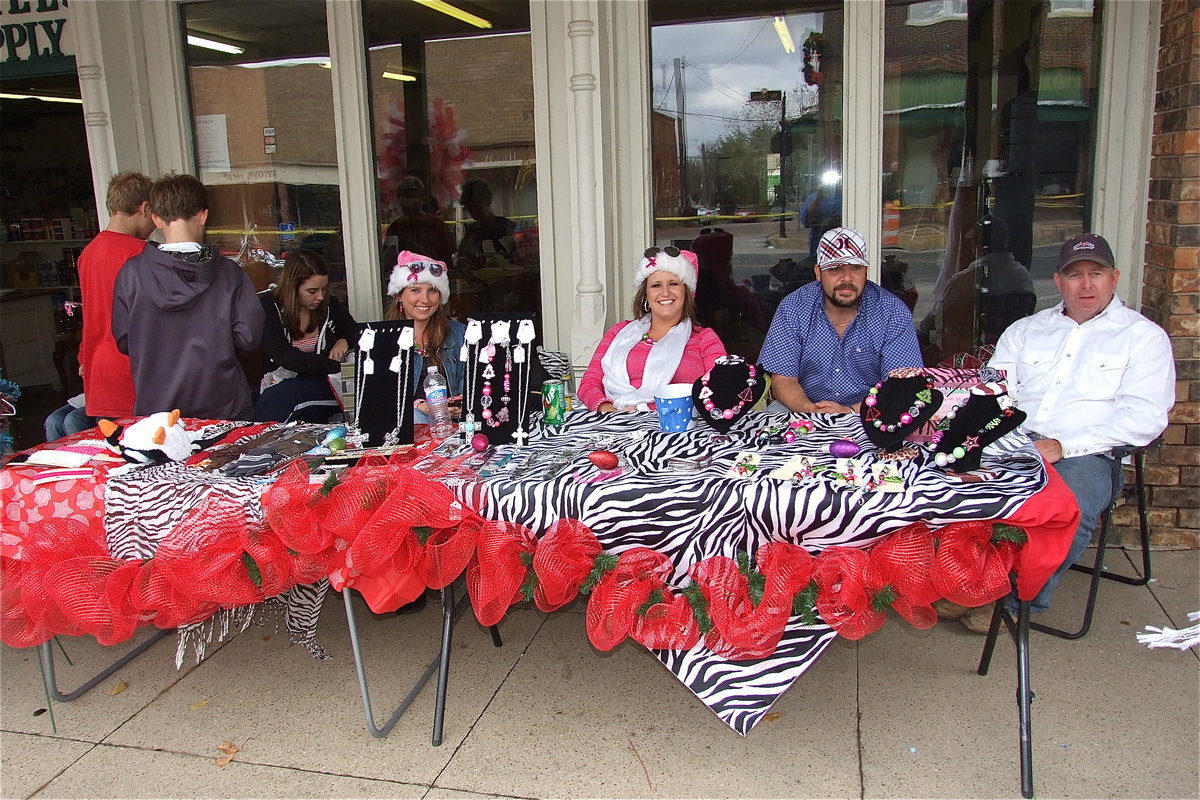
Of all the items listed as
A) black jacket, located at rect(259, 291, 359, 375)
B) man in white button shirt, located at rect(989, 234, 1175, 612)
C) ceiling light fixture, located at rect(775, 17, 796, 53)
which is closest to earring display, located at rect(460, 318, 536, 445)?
black jacket, located at rect(259, 291, 359, 375)

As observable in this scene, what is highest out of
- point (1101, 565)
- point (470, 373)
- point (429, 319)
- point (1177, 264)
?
point (1177, 264)

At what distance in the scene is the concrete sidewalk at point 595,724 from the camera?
2.38 m

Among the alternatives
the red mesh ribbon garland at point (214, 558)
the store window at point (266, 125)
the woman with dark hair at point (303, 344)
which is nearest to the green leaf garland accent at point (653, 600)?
the red mesh ribbon garland at point (214, 558)

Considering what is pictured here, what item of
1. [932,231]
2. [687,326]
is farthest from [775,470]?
[932,231]

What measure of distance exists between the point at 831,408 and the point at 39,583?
8.38 ft

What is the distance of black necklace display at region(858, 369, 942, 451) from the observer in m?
2.35

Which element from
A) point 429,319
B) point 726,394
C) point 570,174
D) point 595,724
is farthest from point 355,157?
point 595,724

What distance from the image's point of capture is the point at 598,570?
2314 millimetres

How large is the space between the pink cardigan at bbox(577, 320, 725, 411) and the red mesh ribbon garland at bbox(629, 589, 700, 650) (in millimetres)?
1155

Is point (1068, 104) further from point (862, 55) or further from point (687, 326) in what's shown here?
point (687, 326)

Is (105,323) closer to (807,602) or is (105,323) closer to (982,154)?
(807,602)

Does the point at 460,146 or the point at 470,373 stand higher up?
the point at 460,146

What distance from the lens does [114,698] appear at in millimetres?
2922

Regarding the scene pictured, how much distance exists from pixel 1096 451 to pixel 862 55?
1.99 m
